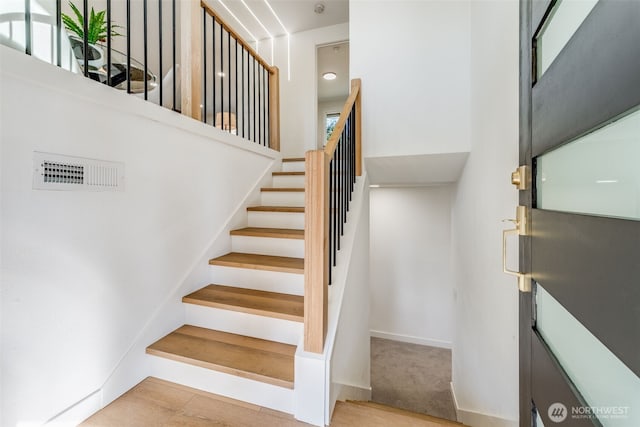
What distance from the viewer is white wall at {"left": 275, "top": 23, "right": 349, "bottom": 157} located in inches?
165

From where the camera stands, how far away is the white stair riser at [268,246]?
2020 mm

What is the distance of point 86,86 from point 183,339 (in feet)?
4.51

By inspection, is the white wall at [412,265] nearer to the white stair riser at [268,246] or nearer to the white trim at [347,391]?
the white trim at [347,391]

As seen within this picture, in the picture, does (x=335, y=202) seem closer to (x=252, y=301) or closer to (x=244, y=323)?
(x=252, y=301)

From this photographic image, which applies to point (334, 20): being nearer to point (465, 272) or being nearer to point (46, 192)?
point (465, 272)

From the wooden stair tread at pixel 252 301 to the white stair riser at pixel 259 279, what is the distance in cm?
4

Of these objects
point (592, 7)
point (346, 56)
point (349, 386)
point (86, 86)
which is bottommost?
point (349, 386)

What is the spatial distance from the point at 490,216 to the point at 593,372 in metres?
1.17

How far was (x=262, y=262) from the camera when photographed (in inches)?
74.8

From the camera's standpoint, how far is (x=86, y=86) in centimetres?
120

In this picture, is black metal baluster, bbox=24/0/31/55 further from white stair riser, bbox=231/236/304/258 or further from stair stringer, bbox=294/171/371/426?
stair stringer, bbox=294/171/371/426

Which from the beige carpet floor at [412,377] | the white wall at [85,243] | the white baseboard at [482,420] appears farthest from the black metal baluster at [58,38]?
the beige carpet floor at [412,377]

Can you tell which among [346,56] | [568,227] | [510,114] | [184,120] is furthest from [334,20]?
[568,227]

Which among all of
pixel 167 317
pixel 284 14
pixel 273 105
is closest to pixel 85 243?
pixel 167 317
